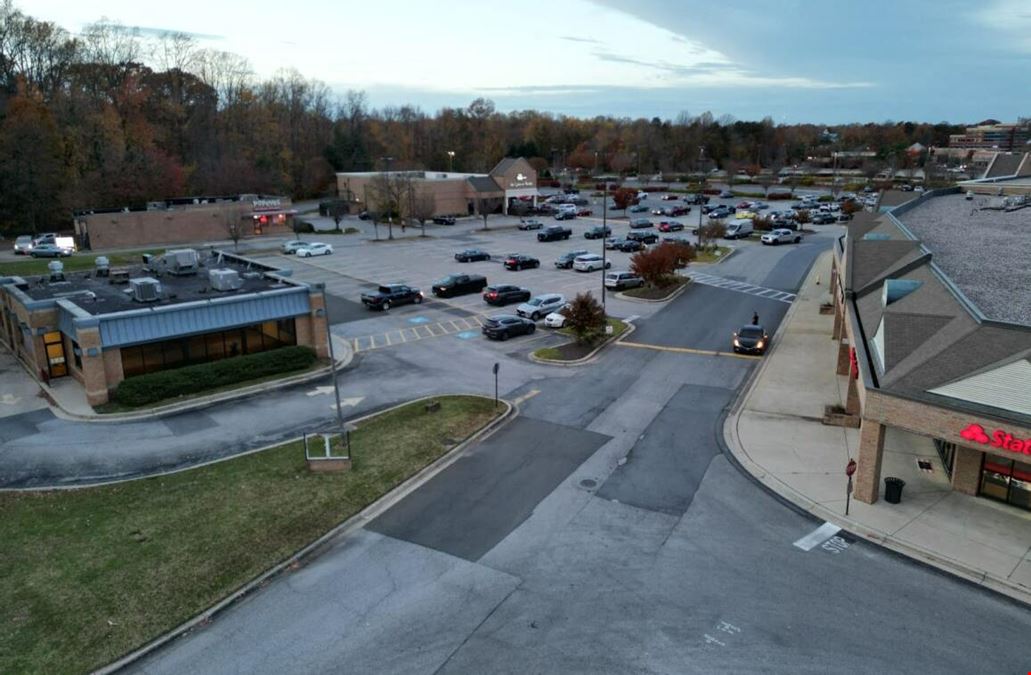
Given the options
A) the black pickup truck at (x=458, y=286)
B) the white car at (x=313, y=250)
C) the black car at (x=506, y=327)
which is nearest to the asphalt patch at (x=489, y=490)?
the black car at (x=506, y=327)

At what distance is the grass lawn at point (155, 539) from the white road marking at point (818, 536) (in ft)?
37.7

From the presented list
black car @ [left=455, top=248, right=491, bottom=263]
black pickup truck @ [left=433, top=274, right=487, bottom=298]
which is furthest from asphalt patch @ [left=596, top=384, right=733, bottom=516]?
black car @ [left=455, top=248, right=491, bottom=263]

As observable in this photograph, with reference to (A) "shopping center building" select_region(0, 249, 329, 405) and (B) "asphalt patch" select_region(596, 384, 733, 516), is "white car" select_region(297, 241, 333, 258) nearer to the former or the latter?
(A) "shopping center building" select_region(0, 249, 329, 405)

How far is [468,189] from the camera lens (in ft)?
313

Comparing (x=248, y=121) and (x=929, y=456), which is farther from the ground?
(x=248, y=121)

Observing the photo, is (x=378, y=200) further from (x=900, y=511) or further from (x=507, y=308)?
(x=900, y=511)

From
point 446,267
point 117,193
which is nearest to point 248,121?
point 117,193

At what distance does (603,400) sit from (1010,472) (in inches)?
551

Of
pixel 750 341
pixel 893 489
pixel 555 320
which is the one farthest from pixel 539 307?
pixel 893 489

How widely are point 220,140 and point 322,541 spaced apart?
348 feet

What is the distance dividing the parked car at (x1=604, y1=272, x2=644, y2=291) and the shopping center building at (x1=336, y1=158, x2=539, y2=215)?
142 feet

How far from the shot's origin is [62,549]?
59.4ft

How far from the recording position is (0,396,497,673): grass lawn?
1505 centimetres

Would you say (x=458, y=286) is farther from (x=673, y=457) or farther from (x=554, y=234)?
(x=673, y=457)
